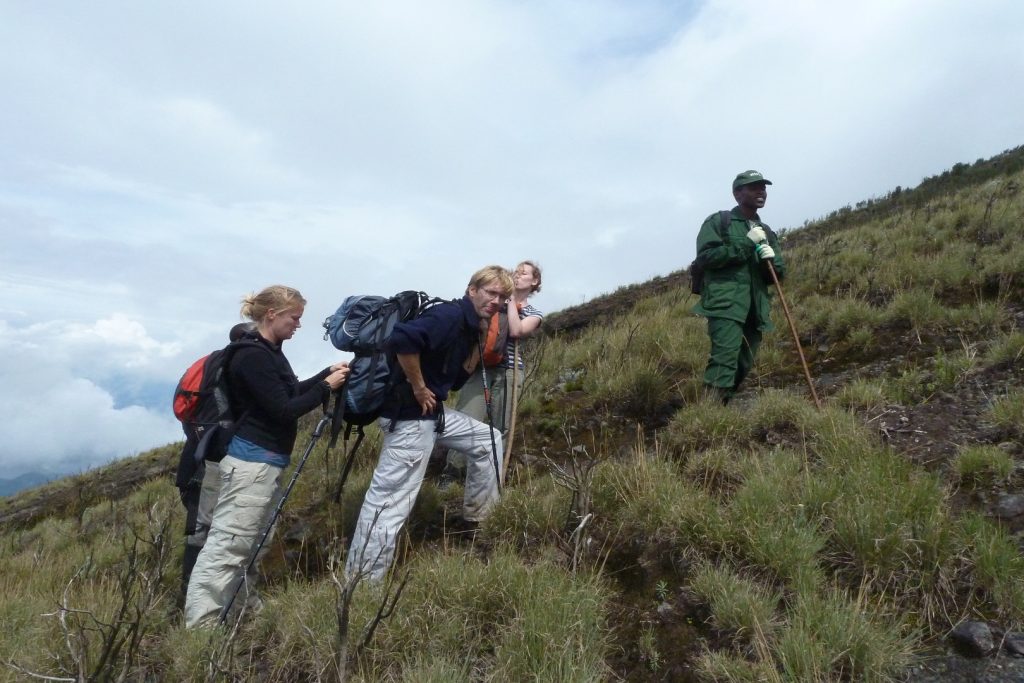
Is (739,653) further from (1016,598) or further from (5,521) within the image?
(5,521)

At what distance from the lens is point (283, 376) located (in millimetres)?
3947

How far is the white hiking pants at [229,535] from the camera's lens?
3646mm

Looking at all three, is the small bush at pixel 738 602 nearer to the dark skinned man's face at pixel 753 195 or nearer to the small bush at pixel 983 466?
the small bush at pixel 983 466

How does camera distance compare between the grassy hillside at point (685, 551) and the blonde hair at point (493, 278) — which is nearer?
the grassy hillside at point (685, 551)

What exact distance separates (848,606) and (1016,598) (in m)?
0.72

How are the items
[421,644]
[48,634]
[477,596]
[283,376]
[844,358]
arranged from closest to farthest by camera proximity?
1. [421,644]
2. [477,596]
3. [48,634]
4. [283,376]
5. [844,358]

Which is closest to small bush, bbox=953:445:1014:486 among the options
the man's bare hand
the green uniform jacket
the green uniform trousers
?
the green uniform trousers

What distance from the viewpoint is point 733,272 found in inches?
213

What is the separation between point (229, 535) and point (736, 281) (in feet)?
13.6

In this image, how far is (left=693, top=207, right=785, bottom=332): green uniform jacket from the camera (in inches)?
208

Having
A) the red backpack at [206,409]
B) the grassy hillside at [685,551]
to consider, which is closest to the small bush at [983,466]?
the grassy hillside at [685,551]

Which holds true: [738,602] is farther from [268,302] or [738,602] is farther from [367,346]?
[268,302]

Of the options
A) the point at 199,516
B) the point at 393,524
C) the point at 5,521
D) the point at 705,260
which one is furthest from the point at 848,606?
the point at 5,521

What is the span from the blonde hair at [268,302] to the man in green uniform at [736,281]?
3234 mm
